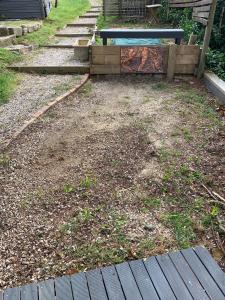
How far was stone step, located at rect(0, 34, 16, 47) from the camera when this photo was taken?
327 inches

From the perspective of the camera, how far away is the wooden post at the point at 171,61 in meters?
6.45

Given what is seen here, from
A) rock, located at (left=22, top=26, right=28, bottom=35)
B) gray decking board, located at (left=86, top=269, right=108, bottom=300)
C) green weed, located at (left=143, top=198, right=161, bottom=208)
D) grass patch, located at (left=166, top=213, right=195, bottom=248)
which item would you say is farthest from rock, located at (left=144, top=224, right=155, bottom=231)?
rock, located at (left=22, top=26, right=28, bottom=35)

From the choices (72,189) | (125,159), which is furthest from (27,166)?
(125,159)

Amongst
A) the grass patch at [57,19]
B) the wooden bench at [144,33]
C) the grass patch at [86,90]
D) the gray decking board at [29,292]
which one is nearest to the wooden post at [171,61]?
the wooden bench at [144,33]

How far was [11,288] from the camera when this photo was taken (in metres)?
2.32

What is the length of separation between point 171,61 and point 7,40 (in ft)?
16.1

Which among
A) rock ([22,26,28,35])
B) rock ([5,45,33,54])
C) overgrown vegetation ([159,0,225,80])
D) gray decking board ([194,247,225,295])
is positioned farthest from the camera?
rock ([22,26,28,35])

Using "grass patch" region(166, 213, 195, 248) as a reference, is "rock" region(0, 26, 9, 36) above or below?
above

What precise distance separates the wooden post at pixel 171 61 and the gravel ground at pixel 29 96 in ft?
6.59

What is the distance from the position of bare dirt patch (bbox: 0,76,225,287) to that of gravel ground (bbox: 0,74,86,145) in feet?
A: 1.17

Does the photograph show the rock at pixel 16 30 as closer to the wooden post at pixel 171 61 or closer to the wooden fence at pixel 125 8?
the wooden fence at pixel 125 8

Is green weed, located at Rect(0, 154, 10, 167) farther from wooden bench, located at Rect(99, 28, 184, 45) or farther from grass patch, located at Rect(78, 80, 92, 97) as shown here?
wooden bench, located at Rect(99, 28, 184, 45)

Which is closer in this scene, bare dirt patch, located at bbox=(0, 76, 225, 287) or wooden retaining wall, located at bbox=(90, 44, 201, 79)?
bare dirt patch, located at bbox=(0, 76, 225, 287)

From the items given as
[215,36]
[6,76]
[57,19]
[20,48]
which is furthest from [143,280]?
[57,19]
